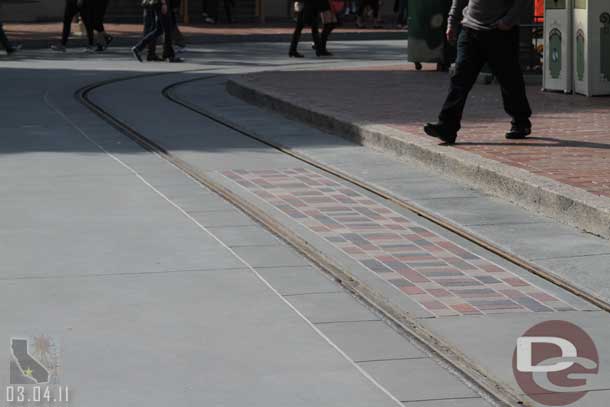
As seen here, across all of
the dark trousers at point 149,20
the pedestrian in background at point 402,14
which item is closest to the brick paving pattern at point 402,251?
the dark trousers at point 149,20

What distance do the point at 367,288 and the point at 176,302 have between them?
90 centimetres

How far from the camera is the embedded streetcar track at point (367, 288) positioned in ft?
17.4

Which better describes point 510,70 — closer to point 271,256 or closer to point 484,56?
point 484,56

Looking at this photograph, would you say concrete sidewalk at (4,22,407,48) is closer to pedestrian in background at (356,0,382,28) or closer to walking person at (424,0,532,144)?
pedestrian in background at (356,0,382,28)

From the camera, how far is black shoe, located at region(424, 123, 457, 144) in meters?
11.0

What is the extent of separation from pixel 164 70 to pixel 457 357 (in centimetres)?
1682

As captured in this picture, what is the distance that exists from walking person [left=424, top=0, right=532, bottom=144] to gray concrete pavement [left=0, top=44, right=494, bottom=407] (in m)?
1.30

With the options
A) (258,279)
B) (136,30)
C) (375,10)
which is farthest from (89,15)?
(258,279)

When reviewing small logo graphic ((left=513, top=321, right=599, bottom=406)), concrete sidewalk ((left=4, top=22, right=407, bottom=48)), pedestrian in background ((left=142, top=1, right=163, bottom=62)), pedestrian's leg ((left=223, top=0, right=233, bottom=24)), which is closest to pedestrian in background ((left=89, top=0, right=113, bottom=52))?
concrete sidewalk ((left=4, top=22, right=407, bottom=48))

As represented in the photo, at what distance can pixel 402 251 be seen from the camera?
7.66 meters

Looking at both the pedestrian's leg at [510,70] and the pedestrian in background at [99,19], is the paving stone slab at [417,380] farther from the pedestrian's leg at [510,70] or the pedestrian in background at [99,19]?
the pedestrian in background at [99,19]

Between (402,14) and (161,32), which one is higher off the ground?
(161,32)

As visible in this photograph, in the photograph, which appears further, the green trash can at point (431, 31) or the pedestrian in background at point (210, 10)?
the pedestrian in background at point (210, 10)

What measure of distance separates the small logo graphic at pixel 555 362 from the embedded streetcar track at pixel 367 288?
0.37 feet
